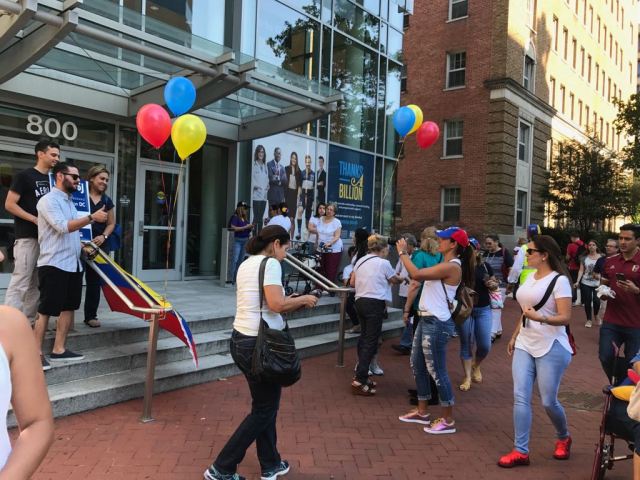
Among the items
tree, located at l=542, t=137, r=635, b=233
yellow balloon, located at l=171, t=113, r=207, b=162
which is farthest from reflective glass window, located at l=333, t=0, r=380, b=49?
tree, located at l=542, t=137, r=635, b=233

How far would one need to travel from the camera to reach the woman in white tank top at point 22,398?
120cm

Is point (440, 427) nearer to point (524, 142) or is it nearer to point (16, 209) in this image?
point (16, 209)

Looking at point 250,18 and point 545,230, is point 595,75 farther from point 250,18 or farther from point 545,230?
point 250,18

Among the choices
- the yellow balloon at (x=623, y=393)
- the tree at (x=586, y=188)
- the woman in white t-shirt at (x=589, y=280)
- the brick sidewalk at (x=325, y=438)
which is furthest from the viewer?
the tree at (x=586, y=188)

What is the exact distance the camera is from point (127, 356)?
5.45m

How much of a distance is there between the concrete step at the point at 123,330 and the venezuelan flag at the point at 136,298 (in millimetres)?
A: 256

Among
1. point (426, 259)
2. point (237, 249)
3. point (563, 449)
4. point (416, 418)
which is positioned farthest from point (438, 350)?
point (237, 249)

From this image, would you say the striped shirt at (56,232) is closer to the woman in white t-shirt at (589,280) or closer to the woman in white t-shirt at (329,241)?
the woman in white t-shirt at (329,241)

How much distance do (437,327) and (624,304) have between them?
1.80m

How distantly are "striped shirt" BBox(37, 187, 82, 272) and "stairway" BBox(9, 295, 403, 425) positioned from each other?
0.96m

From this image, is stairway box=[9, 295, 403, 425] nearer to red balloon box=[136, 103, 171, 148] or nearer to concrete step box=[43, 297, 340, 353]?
concrete step box=[43, 297, 340, 353]

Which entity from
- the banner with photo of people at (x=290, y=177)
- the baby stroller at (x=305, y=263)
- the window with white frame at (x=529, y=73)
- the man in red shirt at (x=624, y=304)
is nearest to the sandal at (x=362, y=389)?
the man in red shirt at (x=624, y=304)

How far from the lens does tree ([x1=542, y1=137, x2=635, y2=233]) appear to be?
912 inches

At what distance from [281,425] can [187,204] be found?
664 cm
